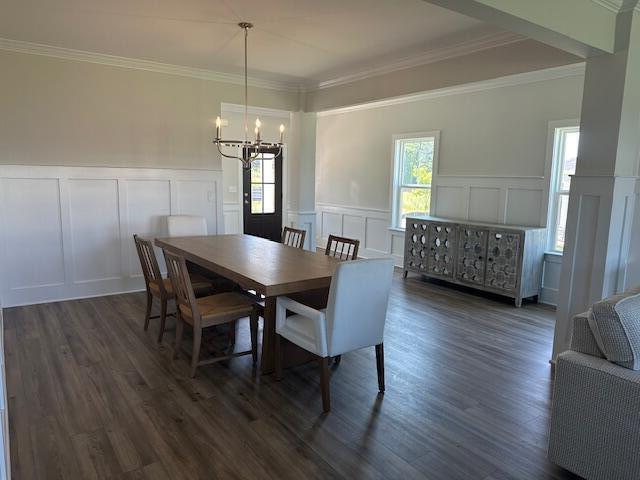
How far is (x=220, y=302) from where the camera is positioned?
11.1ft

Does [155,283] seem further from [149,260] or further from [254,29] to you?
[254,29]

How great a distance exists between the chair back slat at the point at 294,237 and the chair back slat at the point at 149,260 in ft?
4.28

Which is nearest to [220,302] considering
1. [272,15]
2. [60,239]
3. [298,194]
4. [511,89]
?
[272,15]

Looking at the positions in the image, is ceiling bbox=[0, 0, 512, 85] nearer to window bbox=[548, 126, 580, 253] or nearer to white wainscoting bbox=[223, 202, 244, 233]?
window bbox=[548, 126, 580, 253]

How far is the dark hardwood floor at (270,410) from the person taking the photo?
2221 mm

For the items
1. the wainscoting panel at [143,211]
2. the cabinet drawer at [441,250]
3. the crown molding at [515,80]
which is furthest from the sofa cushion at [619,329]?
the wainscoting panel at [143,211]

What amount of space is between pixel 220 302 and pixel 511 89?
4259mm

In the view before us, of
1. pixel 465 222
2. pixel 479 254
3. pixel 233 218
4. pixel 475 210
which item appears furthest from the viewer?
pixel 233 218

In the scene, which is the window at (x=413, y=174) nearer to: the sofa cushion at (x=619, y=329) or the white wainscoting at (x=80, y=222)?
the white wainscoting at (x=80, y=222)

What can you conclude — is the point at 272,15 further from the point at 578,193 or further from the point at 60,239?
the point at 60,239

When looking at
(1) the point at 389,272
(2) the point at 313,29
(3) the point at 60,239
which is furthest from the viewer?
(3) the point at 60,239

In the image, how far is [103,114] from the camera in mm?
4875

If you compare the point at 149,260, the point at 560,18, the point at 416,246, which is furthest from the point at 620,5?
the point at 149,260

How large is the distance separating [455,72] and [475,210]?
2137 mm
